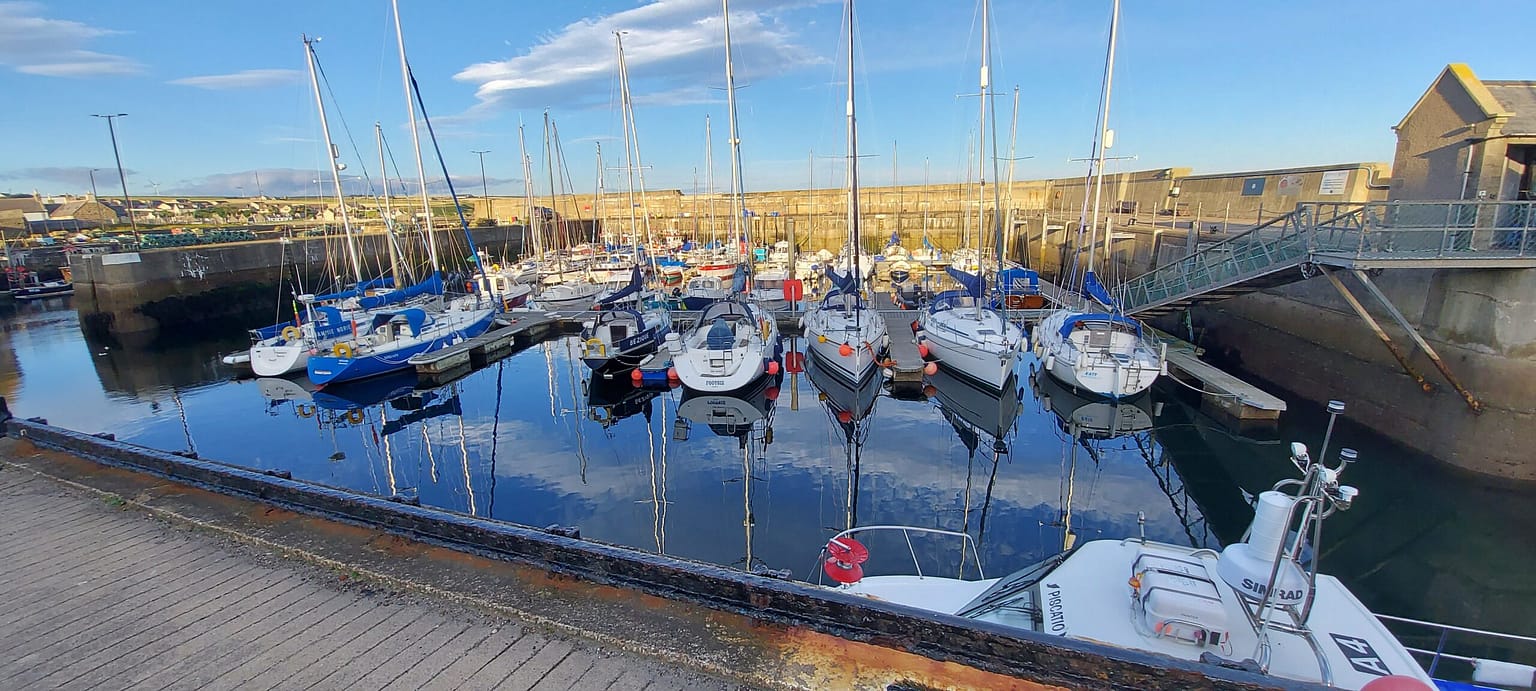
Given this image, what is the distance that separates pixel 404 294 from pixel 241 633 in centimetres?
2413

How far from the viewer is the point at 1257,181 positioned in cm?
2745

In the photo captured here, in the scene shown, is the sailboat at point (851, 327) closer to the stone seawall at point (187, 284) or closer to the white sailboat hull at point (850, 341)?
the white sailboat hull at point (850, 341)

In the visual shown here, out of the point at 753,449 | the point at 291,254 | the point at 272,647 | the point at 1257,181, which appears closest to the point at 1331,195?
the point at 1257,181

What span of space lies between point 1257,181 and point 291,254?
53603mm

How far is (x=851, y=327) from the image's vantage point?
18125mm

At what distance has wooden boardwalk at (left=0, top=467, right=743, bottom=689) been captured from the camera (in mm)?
3158

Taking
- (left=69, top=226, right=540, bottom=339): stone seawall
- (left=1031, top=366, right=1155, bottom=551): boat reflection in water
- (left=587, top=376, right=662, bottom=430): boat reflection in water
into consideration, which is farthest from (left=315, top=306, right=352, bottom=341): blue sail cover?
(left=1031, top=366, right=1155, bottom=551): boat reflection in water

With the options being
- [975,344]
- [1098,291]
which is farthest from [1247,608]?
A: [1098,291]

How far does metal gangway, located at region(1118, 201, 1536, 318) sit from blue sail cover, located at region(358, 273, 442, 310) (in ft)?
85.8

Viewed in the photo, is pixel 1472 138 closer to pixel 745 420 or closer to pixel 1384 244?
pixel 1384 244

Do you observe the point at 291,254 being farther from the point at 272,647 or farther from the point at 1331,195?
the point at 1331,195

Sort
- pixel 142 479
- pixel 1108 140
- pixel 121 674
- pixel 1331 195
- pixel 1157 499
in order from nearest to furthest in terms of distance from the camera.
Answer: pixel 121 674
pixel 142 479
pixel 1157 499
pixel 1108 140
pixel 1331 195

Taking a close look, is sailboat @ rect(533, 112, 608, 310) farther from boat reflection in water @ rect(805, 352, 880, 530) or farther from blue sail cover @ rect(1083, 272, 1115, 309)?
blue sail cover @ rect(1083, 272, 1115, 309)

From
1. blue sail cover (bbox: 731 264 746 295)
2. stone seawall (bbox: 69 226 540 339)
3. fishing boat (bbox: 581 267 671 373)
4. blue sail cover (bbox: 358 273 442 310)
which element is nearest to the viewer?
fishing boat (bbox: 581 267 671 373)
